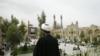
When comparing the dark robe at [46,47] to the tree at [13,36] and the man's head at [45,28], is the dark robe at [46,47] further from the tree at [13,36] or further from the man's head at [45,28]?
the tree at [13,36]

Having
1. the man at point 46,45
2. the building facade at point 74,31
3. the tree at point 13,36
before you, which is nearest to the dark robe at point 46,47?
Answer: the man at point 46,45

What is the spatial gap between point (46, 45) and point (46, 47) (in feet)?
0.09

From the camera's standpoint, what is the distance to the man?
130 inches

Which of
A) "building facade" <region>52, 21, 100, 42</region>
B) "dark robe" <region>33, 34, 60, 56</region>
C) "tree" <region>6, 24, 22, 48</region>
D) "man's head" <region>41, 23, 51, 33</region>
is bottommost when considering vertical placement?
"building facade" <region>52, 21, 100, 42</region>

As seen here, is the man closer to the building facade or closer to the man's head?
the man's head

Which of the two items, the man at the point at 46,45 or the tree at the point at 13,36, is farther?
the tree at the point at 13,36

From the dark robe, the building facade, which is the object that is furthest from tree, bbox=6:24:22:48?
the building facade

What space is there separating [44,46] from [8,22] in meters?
27.6

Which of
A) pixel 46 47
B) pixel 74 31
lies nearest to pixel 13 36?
pixel 46 47

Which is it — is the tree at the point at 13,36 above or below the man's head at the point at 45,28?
below

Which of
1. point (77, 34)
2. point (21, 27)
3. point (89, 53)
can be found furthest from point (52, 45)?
point (77, 34)

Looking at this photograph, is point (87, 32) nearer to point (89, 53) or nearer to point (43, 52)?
point (89, 53)

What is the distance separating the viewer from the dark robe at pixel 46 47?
10.8 feet

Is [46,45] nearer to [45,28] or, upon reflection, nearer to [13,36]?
[45,28]
